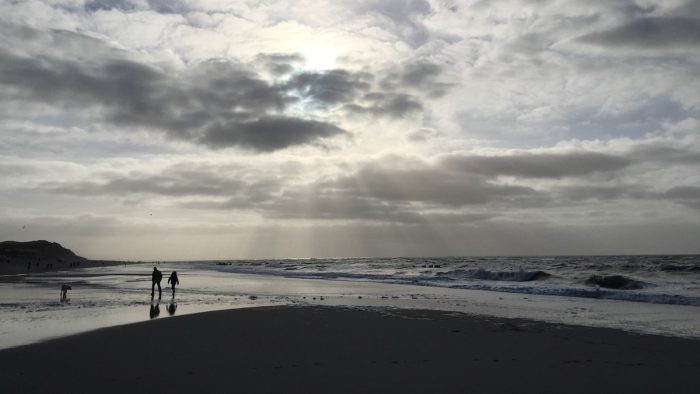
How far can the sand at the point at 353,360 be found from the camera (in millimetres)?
8820

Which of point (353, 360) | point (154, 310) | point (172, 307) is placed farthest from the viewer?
point (172, 307)

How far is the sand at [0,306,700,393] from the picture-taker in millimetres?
8820

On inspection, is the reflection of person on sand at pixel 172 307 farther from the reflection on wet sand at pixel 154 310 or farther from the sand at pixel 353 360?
the sand at pixel 353 360

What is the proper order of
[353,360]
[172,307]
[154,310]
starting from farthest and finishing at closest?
1. [172,307]
2. [154,310]
3. [353,360]

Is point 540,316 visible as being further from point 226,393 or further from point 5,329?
point 5,329

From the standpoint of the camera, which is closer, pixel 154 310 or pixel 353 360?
pixel 353 360

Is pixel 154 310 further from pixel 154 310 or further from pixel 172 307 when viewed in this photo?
pixel 172 307

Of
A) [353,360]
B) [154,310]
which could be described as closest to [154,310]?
[154,310]

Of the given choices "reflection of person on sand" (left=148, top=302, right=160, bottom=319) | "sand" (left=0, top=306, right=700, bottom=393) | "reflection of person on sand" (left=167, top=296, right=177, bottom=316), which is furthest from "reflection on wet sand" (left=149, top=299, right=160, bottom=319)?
"sand" (left=0, top=306, right=700, bottom=393)

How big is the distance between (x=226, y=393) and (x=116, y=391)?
78.4 inches

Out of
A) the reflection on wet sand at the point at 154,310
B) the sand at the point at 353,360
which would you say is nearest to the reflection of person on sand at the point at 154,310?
the reflection on wet sand at the point at 154,310

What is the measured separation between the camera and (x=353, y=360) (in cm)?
1077

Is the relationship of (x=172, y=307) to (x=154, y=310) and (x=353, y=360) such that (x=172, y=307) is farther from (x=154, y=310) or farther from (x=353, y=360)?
(x=353, y=360)

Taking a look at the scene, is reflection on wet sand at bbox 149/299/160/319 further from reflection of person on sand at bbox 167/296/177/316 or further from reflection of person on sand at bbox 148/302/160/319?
reflection of person on sand at bbox 167/296/177/316
